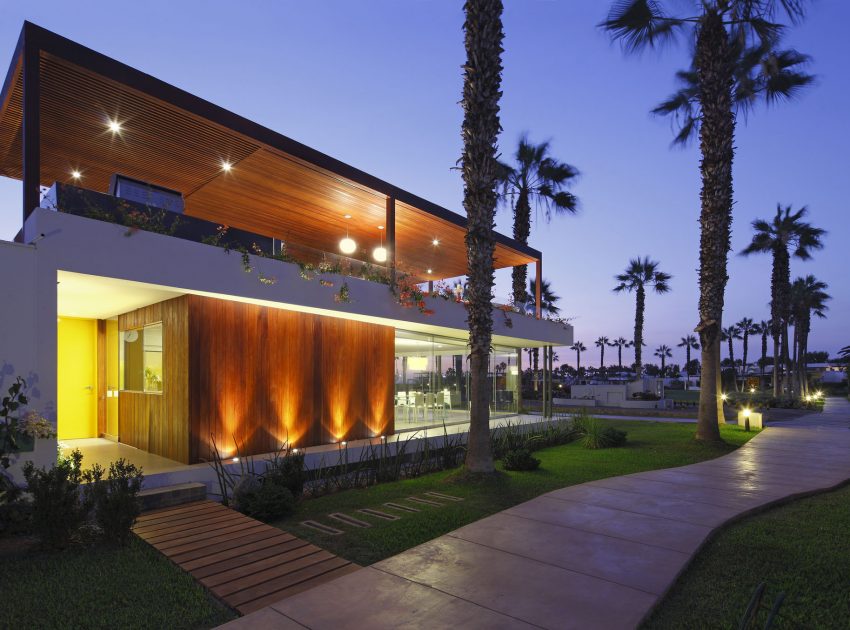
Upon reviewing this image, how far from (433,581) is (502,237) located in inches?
478

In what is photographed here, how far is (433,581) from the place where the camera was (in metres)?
4.04

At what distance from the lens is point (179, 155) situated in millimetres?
9484

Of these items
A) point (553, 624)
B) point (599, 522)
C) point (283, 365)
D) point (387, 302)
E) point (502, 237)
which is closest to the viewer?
point (553, 624)

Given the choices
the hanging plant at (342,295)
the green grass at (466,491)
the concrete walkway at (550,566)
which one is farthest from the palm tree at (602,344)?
the concrete walkway at (550,566)

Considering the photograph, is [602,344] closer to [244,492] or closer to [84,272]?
[244,492]

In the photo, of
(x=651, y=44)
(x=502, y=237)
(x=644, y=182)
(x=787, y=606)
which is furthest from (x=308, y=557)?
(x=644, y=182)

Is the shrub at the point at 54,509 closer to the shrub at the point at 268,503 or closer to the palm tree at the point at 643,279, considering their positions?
the shrub at the point at 268,503

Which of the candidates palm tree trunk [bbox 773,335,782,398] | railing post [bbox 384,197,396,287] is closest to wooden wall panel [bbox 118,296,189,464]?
railing post [bbox 384,197,396,287]

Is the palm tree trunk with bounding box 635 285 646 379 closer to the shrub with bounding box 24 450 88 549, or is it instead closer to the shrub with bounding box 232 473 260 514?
the shrub with bounding box 232 473 260 514

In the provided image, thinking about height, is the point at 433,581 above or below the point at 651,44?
below

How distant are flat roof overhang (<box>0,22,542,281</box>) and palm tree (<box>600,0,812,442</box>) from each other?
5.63m

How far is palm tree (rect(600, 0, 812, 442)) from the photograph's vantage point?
39.8 ft

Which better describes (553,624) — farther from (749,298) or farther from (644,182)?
(749,298)

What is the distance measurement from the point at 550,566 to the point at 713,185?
11621 mm
